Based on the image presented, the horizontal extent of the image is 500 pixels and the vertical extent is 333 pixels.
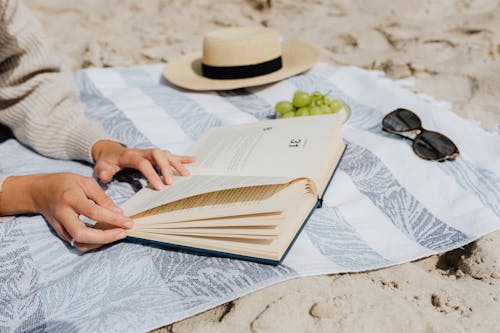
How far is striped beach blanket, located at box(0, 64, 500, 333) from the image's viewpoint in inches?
32.3

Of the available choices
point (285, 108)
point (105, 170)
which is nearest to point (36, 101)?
point (105, 170)

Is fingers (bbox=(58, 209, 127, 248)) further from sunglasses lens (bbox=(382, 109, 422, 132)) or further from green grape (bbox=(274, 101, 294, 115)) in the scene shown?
sunglasses lens (bbox=(382, 109, 422, 132))

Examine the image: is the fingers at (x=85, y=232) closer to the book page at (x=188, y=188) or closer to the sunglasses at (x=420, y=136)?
the book page at (x=188, y=188)

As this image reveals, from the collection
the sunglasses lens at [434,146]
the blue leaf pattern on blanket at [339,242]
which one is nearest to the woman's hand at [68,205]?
the blue leaf pattern on blanket at [339,242]

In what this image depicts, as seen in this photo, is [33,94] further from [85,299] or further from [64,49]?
[64,49]

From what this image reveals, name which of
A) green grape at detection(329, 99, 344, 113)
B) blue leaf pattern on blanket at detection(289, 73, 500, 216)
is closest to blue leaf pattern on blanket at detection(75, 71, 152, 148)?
green grape at detection(329, 99, 344, 113)

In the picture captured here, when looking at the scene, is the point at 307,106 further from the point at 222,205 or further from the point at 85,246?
the point at 85,246

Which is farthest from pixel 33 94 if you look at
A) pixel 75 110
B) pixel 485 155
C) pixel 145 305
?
pixel 485 155

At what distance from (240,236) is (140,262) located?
0.21m

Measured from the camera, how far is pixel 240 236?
844 mm

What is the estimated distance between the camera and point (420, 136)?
1.26m

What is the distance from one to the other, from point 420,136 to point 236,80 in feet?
2.38

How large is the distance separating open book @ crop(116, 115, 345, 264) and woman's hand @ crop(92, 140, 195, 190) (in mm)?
27

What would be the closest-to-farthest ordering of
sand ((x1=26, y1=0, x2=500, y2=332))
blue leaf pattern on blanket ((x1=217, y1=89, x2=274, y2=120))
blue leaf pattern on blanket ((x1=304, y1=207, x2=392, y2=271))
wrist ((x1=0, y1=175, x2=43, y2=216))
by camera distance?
sand ((x1=26, y1=0, x2=500, y2=332)), blue leaf pattern on blanket ((x1=304, y1=207, x2=392, y2=271)), wrist ((x1=0, y1=175, x2=43, y2=216)), blue leaf pattern on blanket ((x1=217, y1=89, x2=274, y2=120))
